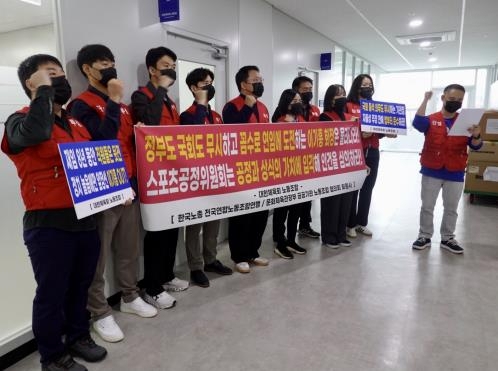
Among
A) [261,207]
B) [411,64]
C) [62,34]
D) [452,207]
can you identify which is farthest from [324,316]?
[411,64]

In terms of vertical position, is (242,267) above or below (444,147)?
below

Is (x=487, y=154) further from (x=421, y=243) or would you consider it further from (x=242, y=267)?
(x=242, y=267)

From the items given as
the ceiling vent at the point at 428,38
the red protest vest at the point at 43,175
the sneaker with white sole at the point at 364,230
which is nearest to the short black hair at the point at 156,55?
the red protest vest at the point at 43,175

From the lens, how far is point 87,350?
1832 millimetres

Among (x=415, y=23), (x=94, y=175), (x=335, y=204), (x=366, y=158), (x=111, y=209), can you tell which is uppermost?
(x=415, y=23)

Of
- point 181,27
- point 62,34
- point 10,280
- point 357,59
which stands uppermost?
point 357,59

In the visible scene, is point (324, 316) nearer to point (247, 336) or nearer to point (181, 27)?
point (247, 336)

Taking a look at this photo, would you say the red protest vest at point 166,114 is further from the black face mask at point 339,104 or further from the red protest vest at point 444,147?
the red protest vest at point 444,147

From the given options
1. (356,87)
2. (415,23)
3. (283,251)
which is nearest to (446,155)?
(356,87)

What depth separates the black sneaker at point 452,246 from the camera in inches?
128

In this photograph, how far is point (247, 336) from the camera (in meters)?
2.05

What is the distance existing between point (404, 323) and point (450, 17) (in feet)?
15.8

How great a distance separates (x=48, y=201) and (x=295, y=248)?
2226 millimetres

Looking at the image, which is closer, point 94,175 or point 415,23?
point 94,175
